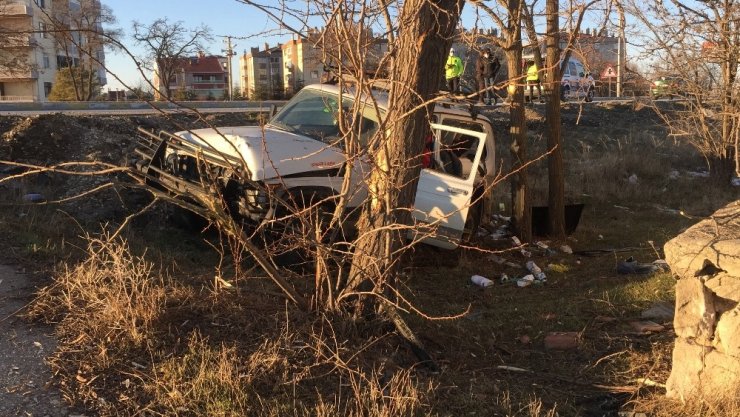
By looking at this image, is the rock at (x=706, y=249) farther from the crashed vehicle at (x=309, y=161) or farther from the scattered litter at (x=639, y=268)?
the scattered litter at (x=639, y=268)

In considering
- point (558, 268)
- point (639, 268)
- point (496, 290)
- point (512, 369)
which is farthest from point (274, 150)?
point (639, 268)

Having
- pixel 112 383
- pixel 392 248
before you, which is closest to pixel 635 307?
pixel 392 248

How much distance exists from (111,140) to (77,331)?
310 inches

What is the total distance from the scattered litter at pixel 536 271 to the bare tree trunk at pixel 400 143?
151 inches

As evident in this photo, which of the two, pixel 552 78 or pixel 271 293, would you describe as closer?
pixel 271 293

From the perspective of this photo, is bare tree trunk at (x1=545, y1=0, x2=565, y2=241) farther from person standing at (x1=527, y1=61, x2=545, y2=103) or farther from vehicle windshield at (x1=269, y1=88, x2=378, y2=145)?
vehicle windshield at (x1=269, y1=88, x2=378, y2=145)

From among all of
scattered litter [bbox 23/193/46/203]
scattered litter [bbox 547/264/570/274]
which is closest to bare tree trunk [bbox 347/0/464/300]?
scattered litter [bbox 547/264/570/274]

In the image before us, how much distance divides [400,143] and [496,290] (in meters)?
3.44

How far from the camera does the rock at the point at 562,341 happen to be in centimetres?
521

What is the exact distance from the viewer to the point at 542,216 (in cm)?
1060

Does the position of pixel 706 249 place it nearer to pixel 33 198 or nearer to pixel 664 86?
pixel 664 86

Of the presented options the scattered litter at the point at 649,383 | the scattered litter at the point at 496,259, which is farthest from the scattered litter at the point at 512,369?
the scattered litter at the point at 496,259

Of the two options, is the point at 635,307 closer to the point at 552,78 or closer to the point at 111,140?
the point at 552,78

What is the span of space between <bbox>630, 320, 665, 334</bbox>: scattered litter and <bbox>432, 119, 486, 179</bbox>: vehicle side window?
2529 mm
